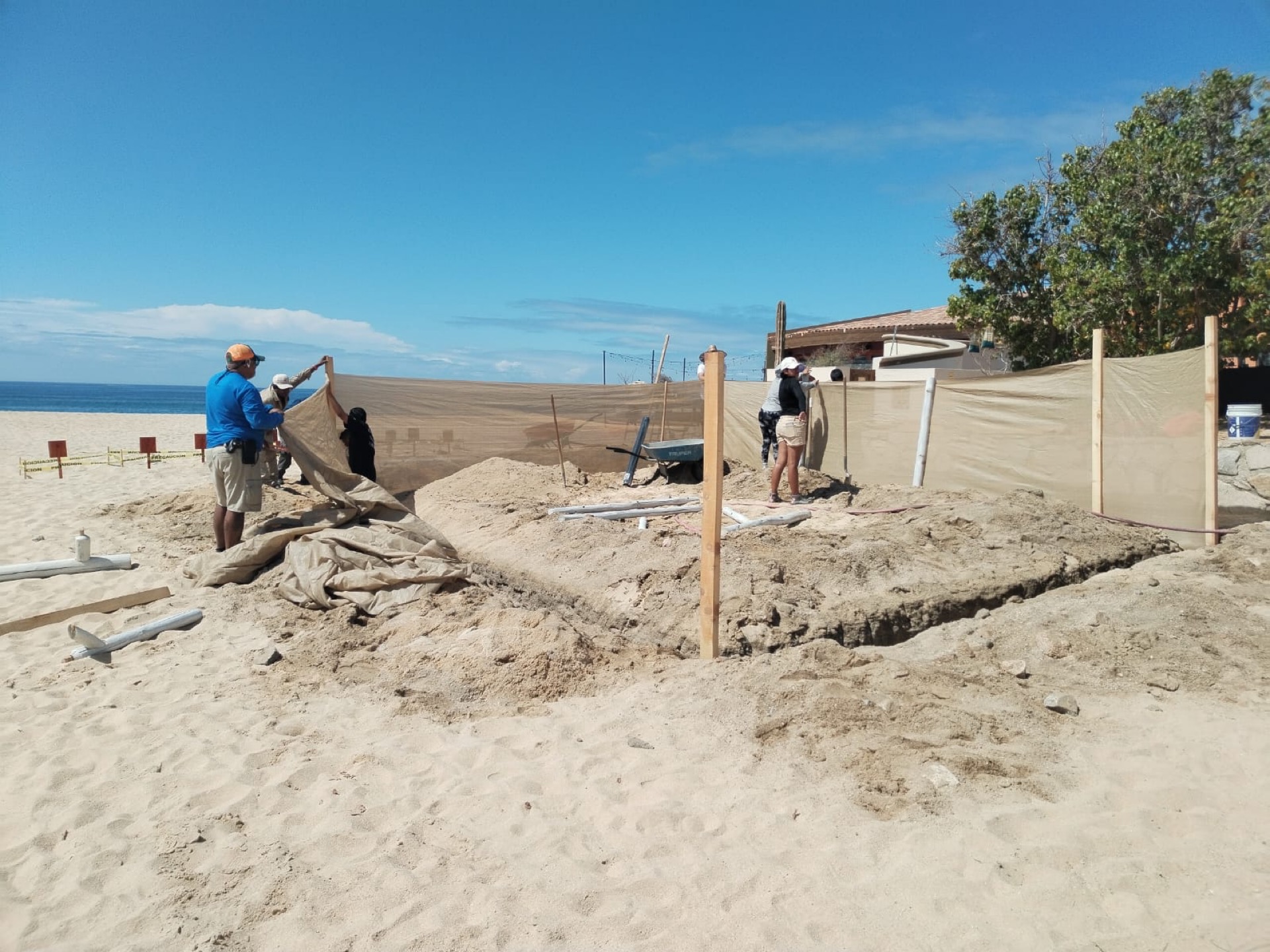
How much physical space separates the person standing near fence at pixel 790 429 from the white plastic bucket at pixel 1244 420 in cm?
497

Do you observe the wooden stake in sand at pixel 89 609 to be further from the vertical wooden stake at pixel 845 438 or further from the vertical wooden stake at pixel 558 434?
the vertical wooden stake at pixel 845 438

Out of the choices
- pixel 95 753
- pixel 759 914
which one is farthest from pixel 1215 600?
pixel 95 753

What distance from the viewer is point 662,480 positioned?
10461mm

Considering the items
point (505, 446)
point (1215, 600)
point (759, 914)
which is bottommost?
point (759, 914)

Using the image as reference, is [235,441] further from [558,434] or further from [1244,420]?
[1244,420]

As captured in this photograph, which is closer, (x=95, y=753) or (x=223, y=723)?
(x=95, y=753)

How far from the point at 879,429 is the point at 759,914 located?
7.45 metres

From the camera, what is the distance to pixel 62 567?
5707mm

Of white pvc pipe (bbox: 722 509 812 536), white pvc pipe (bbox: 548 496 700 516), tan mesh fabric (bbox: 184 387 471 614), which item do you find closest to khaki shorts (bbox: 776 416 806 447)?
white pvc pipe (bbox: 722 509 812 536)

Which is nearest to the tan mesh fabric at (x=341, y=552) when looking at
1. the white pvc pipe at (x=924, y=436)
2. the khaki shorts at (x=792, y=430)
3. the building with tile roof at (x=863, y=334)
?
the khaki shorts at (x=792, y=430)

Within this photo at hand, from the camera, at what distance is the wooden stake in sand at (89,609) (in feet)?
15.0

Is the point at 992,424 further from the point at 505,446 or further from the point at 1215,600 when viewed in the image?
the point at 505,446

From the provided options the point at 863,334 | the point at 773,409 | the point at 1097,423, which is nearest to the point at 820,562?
the point at 1097,423

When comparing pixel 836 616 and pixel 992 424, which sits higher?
pixel 992 424
